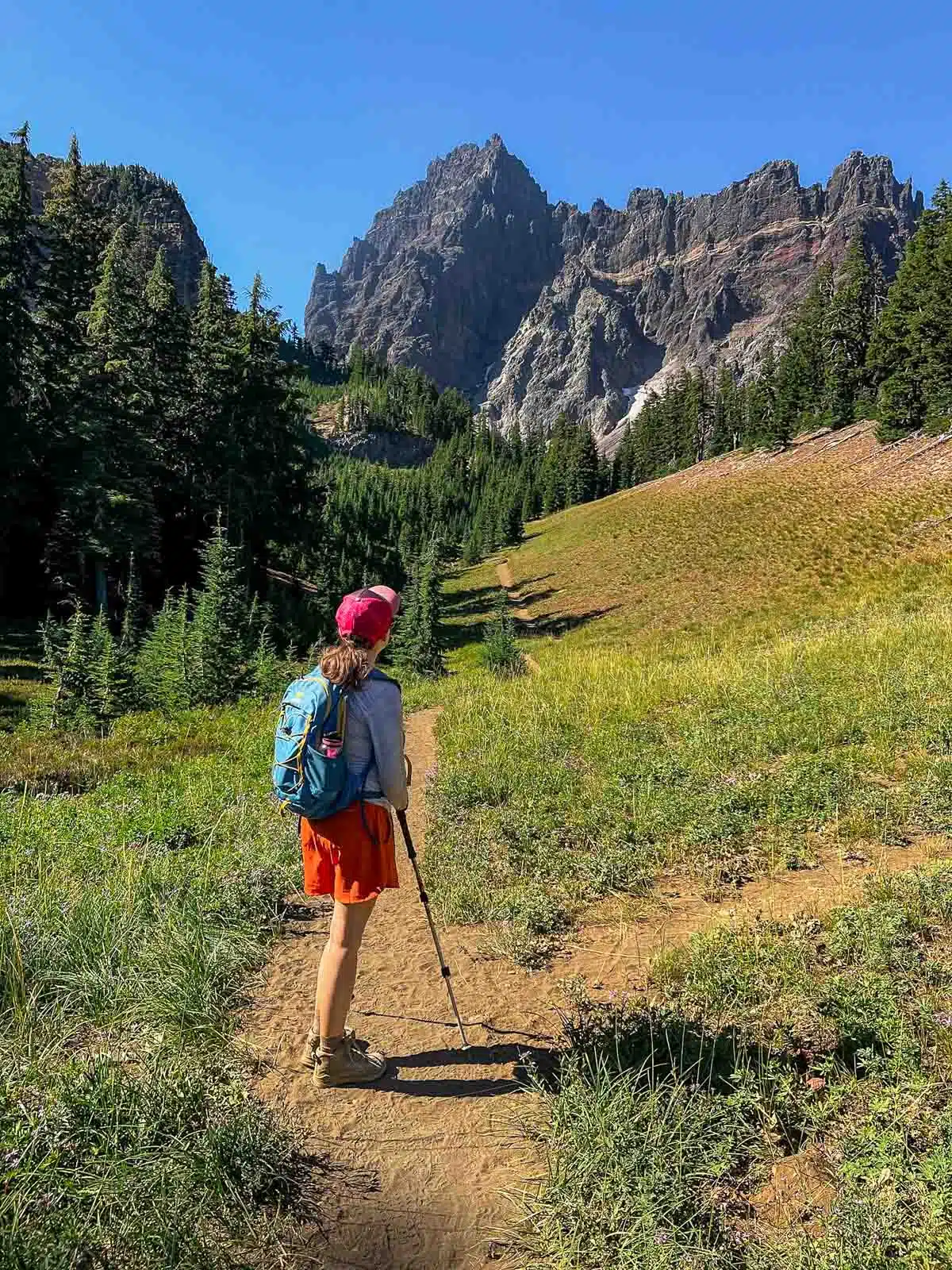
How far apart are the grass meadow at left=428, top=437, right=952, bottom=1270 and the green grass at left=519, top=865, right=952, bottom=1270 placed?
0.04 feet

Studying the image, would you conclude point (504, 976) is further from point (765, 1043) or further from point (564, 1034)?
point (765, 1043)

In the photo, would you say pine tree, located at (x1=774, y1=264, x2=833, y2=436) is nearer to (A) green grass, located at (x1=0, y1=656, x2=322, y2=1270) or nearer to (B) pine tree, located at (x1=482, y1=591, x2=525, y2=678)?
(B) pine tree, located at (x1=482, y1=591, x2=525, y2=678)

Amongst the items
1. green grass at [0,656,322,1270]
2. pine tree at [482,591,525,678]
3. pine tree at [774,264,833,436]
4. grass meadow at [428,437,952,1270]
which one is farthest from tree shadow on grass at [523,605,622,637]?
pine tree at [774,264,833,436]

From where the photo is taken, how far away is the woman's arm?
11.2 feet

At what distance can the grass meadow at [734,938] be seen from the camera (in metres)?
2.67

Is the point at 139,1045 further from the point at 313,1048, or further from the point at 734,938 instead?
the point at 734,938

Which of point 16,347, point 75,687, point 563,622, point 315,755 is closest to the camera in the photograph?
point 315,755

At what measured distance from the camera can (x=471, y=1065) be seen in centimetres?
383

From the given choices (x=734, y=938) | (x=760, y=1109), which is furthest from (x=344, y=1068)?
(x=734, y=938)

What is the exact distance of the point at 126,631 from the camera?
1939 centimetres

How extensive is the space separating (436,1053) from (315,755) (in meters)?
1.94

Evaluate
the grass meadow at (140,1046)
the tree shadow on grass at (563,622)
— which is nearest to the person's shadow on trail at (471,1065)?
the grass meadow at (140,1046)

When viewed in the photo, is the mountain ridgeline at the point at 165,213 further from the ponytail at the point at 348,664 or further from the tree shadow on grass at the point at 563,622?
the ponytail at the point at 348,664

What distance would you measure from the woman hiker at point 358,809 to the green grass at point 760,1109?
1.18m
